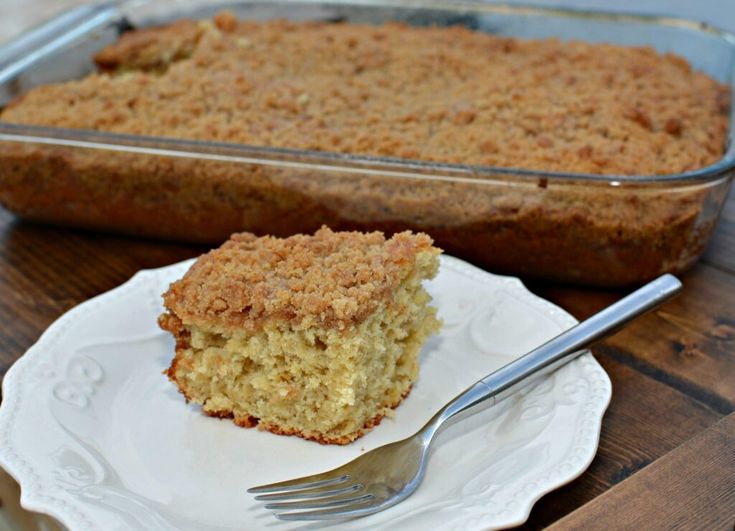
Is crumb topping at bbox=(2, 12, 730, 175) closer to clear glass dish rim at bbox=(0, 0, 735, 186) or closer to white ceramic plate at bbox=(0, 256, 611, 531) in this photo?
clear glass dish rim at bbox=(0, 0, 735, 186)

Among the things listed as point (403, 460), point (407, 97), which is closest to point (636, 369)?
point (403, 460)

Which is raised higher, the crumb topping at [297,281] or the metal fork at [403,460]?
the crumb topping at [297,281]

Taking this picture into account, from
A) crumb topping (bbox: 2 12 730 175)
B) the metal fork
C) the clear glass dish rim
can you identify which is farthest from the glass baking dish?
the metal fork

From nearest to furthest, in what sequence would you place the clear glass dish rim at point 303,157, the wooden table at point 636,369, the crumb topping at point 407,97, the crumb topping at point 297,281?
the wooden table at point 636,369 → the crumb topping at point 297,281 → the clear glass dish rim at point 303,157 → the crumb topping at point 407,97

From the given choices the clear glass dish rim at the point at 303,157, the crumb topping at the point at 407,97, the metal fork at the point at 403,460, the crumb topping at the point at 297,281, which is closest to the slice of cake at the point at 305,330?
the crumb topping at the point at 297,281

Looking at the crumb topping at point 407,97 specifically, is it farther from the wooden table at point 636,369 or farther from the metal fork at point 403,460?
the metal fork at point 403,460

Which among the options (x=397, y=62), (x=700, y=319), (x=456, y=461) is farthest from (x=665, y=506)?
(x=397, y=62)
